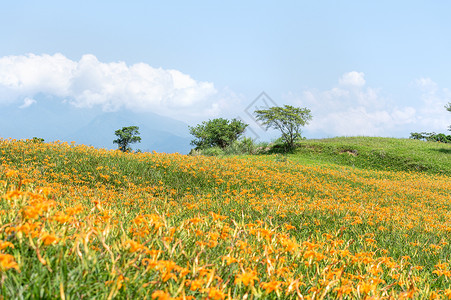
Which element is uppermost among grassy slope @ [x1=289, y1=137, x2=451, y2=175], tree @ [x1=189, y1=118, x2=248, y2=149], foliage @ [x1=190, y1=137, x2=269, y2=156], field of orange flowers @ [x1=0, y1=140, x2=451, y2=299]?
tree @ [x1=189, y1=118, x2=248, y2=149]

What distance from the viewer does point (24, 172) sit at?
8.43m

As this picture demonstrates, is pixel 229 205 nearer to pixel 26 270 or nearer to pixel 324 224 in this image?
pixel 324 224

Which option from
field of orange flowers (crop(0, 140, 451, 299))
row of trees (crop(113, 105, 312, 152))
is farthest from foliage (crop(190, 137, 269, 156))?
field of orange flowers (crop(0, 140, 451, 299))

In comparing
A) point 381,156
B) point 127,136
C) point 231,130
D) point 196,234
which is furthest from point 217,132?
→ point 196,234

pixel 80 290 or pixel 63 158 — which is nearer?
pixel 80 290

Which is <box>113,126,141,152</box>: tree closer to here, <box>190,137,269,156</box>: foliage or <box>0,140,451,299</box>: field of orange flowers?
<box>190,137,269,156</box>: foliage

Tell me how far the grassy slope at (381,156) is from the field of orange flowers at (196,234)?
1097 centimetres

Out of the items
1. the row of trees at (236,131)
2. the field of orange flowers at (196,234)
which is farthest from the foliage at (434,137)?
the field of orange flowers at (196,234)

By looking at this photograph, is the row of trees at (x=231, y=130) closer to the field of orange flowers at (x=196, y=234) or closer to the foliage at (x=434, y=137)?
the field of orange flowers at (x=196, y=234)

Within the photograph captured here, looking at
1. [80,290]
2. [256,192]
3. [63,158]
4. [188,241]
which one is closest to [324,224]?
[256,192]

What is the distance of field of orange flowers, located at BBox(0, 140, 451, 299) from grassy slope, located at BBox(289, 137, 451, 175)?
10969 millimetres

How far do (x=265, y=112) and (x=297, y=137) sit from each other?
514cm

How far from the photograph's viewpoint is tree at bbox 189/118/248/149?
47.5 meters

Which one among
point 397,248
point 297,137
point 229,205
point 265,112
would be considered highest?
point 265,112
